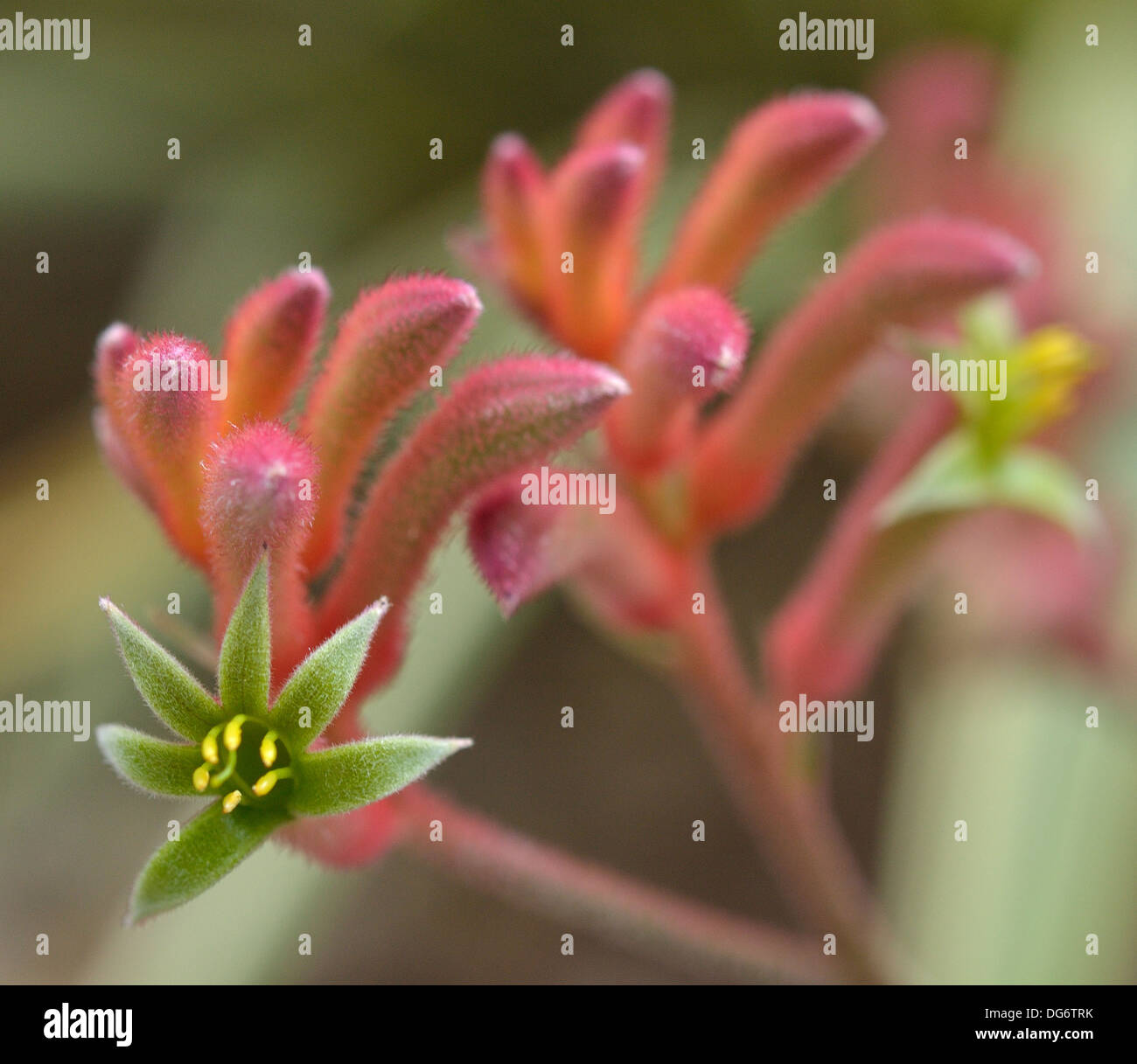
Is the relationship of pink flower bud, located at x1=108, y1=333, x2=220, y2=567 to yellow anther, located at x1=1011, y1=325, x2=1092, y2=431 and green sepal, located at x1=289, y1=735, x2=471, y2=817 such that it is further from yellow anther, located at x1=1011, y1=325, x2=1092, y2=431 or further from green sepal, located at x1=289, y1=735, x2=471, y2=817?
yellow anther, located at x1=1011, y1=325, x2=1092, y2=431

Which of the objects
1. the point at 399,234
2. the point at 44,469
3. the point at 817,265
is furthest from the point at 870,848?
the point at 44,469

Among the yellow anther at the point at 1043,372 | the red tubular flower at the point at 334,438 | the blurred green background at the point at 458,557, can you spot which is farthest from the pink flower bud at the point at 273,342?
the blurred green background at the point at 458,557

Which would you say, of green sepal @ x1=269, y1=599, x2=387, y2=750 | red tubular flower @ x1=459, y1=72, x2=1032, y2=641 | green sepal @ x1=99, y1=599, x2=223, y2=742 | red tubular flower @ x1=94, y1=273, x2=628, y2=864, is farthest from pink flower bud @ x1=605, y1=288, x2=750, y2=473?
green sepal @ x1=99, y1=599, x2=223, y2=742

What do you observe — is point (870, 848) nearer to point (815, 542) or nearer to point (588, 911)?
point (815, 542)

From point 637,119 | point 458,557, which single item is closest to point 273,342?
point 637,119

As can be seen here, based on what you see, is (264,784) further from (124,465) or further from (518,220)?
(518,220)

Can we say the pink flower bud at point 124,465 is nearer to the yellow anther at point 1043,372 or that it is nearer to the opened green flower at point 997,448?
the opened green flower at point 997,448
